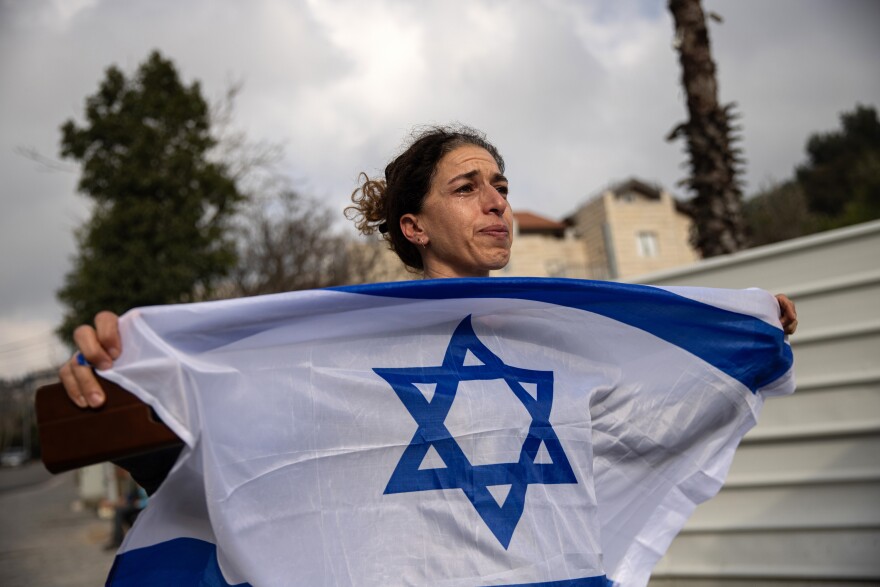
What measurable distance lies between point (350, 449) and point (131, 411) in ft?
1.73

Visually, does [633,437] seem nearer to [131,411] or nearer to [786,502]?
[131,411]

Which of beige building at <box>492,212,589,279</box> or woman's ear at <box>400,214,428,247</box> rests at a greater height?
beige building at <box>492,212,589,279</box>

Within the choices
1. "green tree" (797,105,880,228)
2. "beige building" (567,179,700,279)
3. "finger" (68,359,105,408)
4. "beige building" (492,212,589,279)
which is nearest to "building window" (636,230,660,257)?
"beige building" (567,179,700,279)

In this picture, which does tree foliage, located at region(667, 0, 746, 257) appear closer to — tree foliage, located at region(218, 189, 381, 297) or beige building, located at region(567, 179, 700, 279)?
tree foliage, located at region(218, 189, 381, 297)

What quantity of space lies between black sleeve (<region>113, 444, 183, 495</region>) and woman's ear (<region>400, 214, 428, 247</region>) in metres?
1.05

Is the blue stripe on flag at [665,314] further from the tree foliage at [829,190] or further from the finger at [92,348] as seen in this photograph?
the tree foliage at [829,190]

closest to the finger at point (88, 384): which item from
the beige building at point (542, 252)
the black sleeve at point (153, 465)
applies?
the black sleeve at point (153, 465)

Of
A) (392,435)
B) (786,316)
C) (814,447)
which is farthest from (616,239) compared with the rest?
(392,435)

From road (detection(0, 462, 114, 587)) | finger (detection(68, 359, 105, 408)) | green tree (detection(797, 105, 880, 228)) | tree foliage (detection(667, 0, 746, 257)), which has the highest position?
green tree (detection(797, 105, 880, 228))

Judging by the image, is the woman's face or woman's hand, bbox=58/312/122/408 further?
the woman's face

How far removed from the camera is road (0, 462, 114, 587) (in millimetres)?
10820

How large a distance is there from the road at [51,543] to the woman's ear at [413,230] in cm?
955

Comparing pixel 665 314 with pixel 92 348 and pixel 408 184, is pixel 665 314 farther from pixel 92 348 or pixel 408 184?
pixel 92 348

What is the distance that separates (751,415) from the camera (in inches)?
99.5
